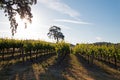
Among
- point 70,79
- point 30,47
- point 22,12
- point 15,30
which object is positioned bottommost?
point 70,79

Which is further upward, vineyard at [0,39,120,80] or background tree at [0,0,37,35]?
background tree at [0,0,37,35]

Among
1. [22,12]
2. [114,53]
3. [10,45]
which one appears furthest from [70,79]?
[10,45]

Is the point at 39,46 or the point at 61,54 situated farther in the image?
the point at 39,46

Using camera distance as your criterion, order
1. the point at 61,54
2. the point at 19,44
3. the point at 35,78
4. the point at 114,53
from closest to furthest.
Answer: the point at 35,78
the point at 114,53
the point at 61,54
the point at 19,44

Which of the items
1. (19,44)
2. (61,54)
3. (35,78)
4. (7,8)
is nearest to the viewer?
(35,78)

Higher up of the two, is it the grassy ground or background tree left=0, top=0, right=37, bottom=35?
background tree left=0, top=0, right=37, bottom=35

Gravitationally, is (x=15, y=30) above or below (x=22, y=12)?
below

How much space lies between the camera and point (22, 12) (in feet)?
91.3

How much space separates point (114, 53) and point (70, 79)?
62.7 ft

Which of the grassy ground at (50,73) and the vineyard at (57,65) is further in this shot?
the vineyard at (57,65)

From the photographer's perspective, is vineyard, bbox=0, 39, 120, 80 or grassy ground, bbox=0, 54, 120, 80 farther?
vineyard, bbox=0, 39, 120, 80

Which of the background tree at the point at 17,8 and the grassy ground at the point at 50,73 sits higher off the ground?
the background tree at the point at 17,8

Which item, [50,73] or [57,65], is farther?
[57,65]

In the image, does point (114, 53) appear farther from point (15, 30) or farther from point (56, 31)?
point (56, 31)
